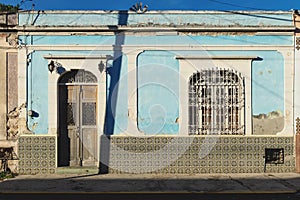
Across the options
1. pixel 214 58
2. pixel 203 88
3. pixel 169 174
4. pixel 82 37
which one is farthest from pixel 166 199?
pixel 82 37

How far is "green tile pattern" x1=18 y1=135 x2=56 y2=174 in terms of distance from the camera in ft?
32.2

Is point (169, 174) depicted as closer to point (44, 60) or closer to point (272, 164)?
point (272, 164)

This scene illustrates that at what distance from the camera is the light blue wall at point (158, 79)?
994 centimetres

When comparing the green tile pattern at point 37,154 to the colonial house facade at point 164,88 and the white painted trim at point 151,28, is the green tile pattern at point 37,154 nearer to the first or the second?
the colonial house facade at point 164,88

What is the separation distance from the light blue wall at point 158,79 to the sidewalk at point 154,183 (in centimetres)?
136

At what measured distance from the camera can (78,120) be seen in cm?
1020

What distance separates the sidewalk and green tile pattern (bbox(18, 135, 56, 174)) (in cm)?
27

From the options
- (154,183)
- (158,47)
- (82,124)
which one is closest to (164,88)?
(158,47)

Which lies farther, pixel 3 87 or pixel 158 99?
pixel 158 99

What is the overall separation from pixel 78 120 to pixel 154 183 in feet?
9.71

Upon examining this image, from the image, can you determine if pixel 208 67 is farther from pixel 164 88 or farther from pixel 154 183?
pixel 154 183

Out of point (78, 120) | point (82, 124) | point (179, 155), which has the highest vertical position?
point (78, 120)

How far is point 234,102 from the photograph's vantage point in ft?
33.1

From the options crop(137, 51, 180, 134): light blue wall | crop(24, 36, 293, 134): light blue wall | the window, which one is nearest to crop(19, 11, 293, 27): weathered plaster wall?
Result: crop(24, 36, 293, 134): light blue wall
